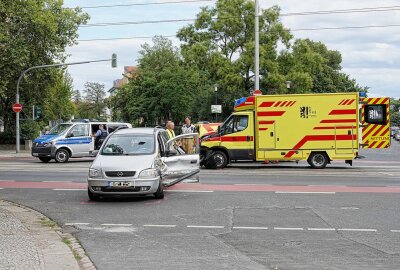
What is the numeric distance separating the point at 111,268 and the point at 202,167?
52.4ft

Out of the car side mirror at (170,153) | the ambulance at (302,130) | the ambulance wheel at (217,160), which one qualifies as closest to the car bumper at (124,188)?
the car side mirror at (170,153)

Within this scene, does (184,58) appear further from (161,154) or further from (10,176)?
(161,154)

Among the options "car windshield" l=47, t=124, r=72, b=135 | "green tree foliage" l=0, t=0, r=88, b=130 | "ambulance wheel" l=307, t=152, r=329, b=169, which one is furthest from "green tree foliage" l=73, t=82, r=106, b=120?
"ambulance wheel" l=307, t=152, r=329, b=169

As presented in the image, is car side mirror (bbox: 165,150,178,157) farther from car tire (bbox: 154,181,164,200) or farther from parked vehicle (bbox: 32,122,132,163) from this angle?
parked vehicle (bbox: 32,122,132,163)

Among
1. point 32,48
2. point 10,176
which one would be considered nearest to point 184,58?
point 32,48

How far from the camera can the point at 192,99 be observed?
66.5 metres

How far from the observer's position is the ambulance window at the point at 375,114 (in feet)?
71.4

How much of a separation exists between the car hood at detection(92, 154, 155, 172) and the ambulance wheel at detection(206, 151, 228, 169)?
360 inches

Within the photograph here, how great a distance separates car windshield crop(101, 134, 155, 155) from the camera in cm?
1309

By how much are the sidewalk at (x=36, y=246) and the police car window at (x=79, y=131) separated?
17.3 m

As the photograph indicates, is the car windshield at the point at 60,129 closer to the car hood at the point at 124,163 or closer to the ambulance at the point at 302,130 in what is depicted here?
the ambulance at the point at 302,130

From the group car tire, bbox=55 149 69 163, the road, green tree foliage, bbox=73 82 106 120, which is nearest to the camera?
the road

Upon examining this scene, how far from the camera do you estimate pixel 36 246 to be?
25.0ft

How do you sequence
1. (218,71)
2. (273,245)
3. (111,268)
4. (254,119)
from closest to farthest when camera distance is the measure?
(111,268) < (273,245) < (254,119) < (218,71)
